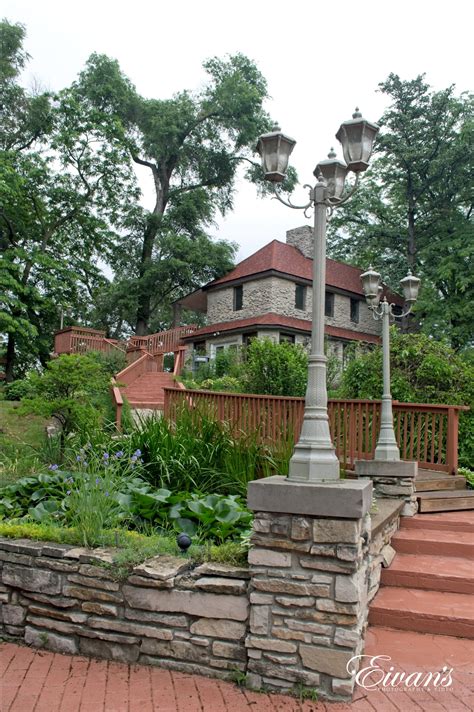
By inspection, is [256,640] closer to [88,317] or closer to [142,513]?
[142,513]

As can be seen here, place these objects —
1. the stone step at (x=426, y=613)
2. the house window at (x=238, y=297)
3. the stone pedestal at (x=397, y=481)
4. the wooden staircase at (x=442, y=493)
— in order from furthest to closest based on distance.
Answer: the house window at (x=238, y=297), the wooden staircase at (x=442, y=493), the stone pedestal at (x=397, y=481), the stone step at (x=426, y=613)

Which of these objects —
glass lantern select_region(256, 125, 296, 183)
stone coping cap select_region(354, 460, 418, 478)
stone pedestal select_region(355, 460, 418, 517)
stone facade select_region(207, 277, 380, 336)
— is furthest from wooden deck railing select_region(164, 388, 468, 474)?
stone facade select_region(207, 277, 380, 336)

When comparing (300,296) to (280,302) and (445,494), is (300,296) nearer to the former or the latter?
(280,302)

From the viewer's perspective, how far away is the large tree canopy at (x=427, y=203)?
70.7ft

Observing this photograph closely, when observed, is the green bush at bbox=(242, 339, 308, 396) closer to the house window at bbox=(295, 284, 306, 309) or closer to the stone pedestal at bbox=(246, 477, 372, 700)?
the house window at bbox=(295, 284, 306, 309)

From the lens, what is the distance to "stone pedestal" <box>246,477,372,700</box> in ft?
9.94

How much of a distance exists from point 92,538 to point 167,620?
2.73 feet

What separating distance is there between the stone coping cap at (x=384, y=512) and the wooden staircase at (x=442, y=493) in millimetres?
621

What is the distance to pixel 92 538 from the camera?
3.77 m

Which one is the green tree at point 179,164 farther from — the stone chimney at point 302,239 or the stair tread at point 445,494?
the stair tread at point 445,494

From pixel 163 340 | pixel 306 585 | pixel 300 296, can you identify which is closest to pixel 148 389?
pixel 163 340

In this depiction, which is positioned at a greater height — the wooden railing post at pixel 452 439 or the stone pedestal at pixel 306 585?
the wooden railing post at pixel 452 439

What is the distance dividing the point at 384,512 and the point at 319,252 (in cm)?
262

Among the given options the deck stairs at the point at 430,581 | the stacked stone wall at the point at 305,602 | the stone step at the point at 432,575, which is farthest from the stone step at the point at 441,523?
the stacked stone wall at the point at 305,602
